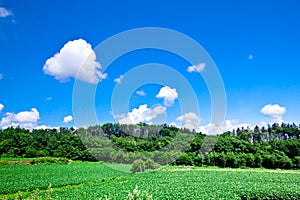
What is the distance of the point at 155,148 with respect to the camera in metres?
55.5

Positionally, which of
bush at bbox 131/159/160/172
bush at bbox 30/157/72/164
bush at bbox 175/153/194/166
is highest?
bush at bbox 175/153/194/166

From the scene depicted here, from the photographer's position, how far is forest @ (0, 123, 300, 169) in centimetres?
5747

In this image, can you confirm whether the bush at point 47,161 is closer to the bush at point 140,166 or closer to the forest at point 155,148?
the forest at point 155,148

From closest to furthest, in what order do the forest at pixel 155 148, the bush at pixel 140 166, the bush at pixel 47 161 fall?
the bush at pixel 140 166 < the bush at pixel 47 161 < the forest at pixel 155 148

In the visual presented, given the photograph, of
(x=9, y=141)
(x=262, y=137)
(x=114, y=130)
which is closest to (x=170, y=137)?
(x=114, y=130)

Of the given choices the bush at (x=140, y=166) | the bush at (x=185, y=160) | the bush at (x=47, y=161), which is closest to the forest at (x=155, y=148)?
the bush at (x=185, y=160)

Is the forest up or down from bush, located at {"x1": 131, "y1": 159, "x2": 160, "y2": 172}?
up

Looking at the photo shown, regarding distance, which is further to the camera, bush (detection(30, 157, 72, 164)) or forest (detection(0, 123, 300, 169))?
forest (detection(0, 123, 300, 169))

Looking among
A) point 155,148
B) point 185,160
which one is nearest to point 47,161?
point 155,148

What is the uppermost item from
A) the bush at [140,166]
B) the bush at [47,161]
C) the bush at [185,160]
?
the bush at [185,160]

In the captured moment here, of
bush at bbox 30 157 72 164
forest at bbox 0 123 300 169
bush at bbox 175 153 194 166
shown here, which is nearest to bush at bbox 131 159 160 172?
forest at bbox 0 123 300 169

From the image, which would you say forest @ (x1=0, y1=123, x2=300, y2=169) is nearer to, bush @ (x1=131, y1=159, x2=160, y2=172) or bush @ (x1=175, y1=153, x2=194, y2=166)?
bush @ (x1=175, y1=153, x2=194, y2=166)

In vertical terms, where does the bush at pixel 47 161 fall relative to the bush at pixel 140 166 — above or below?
below

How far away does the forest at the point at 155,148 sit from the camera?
2263 inches
